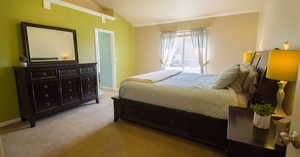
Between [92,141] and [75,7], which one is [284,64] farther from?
[75,7]

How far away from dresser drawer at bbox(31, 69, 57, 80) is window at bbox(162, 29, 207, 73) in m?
3.32

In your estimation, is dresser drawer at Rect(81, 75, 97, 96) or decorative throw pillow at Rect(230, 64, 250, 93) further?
dresser drawer at Rect(81, 75, 97, 96)

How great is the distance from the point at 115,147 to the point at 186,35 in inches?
151

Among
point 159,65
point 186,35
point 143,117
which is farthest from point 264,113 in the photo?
point 159,65

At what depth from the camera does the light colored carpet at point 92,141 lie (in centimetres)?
192

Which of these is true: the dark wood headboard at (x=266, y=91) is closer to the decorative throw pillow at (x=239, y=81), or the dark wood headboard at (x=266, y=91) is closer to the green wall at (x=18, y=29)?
the decorative throw pillow at (x=239, y=81)

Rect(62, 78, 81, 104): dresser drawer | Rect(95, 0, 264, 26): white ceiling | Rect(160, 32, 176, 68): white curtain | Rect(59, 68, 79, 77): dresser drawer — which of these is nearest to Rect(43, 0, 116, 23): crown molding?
Rect(95, 0, 264, 26): white ceiling

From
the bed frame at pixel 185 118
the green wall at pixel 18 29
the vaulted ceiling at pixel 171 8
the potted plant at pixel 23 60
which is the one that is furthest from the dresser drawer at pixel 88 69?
the vaulted ceiling at pixel 171 8

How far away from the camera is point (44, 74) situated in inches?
107

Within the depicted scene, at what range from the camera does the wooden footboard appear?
6.14ft

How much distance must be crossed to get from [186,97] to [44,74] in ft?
8.24

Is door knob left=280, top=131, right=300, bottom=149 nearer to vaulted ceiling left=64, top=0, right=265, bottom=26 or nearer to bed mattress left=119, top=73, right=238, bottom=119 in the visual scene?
bed mattress left=119, top=73, right=238, bottom=119

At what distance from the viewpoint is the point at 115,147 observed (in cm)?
204

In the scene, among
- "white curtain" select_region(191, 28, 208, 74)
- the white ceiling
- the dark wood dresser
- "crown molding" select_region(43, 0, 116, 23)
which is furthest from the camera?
"white curtain" select_region(191, 28, 208, 74)
